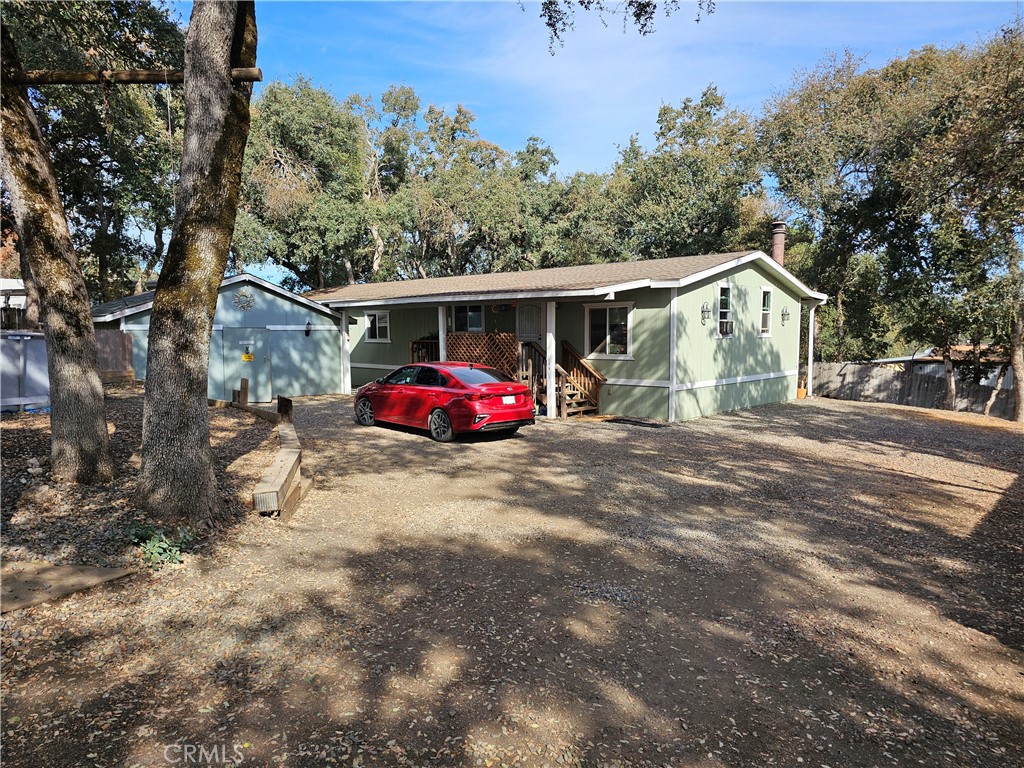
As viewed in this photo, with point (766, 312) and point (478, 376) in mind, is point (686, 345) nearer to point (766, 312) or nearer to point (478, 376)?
point (766, 312)

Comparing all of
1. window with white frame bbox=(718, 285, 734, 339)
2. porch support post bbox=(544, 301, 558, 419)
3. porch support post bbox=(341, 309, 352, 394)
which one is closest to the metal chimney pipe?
window with white frame bbox=(718, 285, 734, 339)

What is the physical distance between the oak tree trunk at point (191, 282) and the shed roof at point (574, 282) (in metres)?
8.42

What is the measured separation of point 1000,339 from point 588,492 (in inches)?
764

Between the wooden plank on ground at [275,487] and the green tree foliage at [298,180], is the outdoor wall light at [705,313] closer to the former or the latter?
the wooden plank on ground at [275,487]

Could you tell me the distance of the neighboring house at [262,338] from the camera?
16.5 meters

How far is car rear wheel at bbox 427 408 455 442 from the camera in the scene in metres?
11.1

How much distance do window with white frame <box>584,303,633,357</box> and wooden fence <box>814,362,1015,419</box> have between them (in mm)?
11697

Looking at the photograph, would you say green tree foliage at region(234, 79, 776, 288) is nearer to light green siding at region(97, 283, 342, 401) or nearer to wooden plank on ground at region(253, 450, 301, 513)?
light green siding at region(97, 283, 342, 401)

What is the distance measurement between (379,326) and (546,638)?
1696cm

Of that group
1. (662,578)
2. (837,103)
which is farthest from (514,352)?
(837,103)

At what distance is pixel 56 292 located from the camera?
225 inches

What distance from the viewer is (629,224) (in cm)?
2950

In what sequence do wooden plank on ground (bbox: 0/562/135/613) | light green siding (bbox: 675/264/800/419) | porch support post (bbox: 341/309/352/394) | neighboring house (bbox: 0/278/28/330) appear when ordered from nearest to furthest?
wooden plank on ground (bbox: 0/562/135/613) < light green siding (bbox: 675/264/800/419) < porch support post (bbox: 341/309/352/394) < neighboring house (bbox: 0/278/28/330)

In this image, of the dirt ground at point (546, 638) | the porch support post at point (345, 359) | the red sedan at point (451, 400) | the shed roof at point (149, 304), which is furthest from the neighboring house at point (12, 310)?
the dirt ground at point (546, 638)
